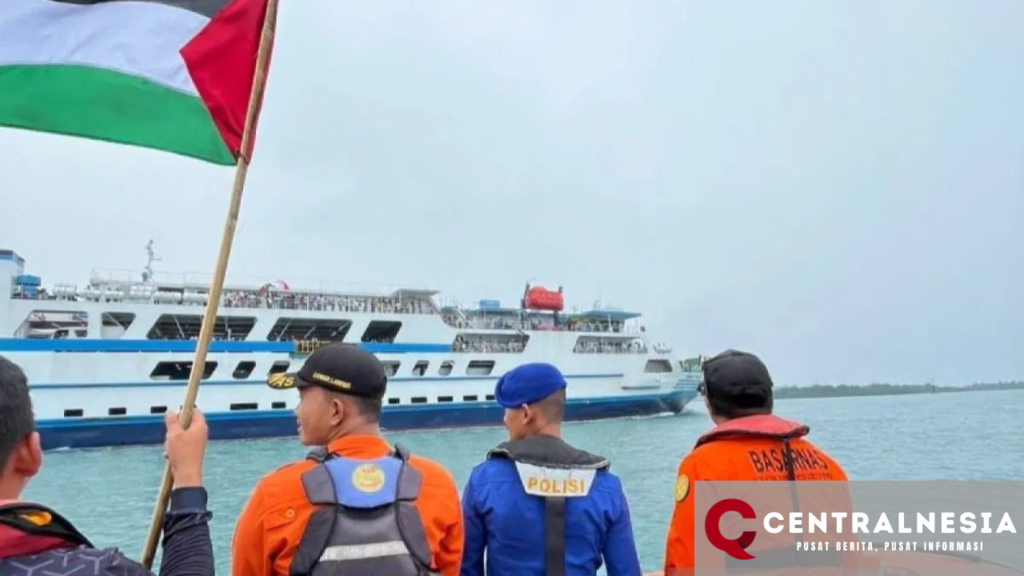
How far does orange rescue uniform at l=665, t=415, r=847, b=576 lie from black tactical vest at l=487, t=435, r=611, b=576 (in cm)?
29

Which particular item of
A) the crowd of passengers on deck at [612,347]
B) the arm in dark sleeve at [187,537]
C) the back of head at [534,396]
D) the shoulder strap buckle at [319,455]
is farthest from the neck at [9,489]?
the crowd of passengers on deck at [612,347]

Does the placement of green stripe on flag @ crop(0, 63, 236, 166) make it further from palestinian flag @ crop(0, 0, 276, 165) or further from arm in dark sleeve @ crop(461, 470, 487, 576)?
arm in dark sleeve @ crop(461, 470, 487, 576)

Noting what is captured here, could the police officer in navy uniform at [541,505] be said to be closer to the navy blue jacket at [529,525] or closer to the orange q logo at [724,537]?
the navy blue jacket at [529,525]

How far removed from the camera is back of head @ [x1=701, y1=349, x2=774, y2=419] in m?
2.16

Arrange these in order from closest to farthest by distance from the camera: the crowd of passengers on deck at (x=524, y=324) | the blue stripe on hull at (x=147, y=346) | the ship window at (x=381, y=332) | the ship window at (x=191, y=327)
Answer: the blue stripe on hull at (x=147, y=346) < the ship window at (x=191, y=327) < the ship window at (x=381, y=332) < the crowd of passengers on deck at (x=524, y=324)

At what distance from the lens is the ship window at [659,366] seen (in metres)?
35.7

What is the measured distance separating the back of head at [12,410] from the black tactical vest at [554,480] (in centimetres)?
133

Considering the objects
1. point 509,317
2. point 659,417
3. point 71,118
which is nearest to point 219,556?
point 71,118

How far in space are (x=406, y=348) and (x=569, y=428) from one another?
25.5 ft

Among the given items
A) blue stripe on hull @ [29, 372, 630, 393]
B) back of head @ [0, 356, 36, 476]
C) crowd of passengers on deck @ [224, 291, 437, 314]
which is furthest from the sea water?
back of head @ [0, 356, 36, 476]

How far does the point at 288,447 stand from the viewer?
2205cm

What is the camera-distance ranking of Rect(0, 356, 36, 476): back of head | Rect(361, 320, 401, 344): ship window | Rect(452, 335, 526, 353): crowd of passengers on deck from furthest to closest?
Rect(452, 335, 526, 353): crowd of passengers on deck
Rect(361, 320, 401, 344): ship window
Rect(0, 356, 36, 476): back of head

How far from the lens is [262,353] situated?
25.7 metres

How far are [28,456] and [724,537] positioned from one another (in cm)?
179
